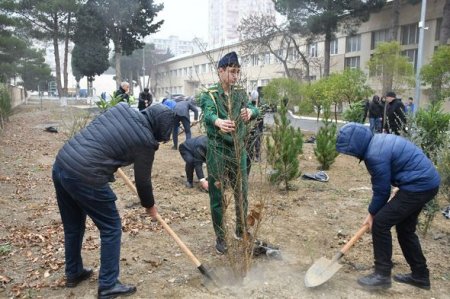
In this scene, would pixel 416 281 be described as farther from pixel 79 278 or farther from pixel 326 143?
pixel 326 143

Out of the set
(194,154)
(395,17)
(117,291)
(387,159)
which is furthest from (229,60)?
(395,17)

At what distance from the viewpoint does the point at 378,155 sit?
2.88 metres

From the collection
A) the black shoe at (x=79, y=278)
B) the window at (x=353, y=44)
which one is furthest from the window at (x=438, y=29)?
the black shoe at (x=79, y=278)

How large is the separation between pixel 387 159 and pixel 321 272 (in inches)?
39.2

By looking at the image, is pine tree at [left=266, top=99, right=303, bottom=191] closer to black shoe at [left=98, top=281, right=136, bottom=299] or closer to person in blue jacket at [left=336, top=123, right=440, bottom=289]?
person in blue jacket at [left=336, top=123, right=440, bottom=289]

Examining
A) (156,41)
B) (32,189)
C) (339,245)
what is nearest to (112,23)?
(32,189)

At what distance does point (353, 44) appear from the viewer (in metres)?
32.7

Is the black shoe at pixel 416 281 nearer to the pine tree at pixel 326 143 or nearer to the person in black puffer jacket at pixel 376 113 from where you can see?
the pine tree at pixel 326 143

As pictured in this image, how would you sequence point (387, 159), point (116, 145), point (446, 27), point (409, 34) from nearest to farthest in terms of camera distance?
1. point (116, 145)
2. point (387, 159)
3. point (446, 27)
4. point (409, 34)

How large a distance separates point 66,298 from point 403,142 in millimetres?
2684

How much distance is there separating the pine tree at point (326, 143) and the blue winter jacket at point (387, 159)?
14.7 ft

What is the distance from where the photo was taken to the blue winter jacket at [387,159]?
290 cm

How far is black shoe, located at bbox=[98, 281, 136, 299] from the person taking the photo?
2867 mm

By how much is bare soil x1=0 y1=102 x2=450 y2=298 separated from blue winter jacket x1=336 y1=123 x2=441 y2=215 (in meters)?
0.75
